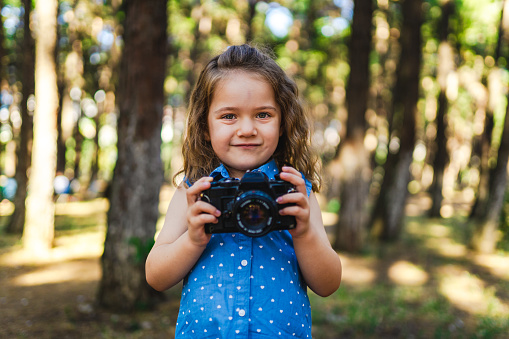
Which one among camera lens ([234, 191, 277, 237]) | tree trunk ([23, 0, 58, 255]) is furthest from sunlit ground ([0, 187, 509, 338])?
camera lens ([234, 191, 277, 237])

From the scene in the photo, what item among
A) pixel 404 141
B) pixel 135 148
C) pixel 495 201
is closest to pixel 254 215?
pixel 135 148

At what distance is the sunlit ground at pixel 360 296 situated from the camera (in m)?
5.05

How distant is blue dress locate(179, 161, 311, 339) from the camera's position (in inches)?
65.6

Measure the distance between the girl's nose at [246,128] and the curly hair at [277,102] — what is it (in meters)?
0.23

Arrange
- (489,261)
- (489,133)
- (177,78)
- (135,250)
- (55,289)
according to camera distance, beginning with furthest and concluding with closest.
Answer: (177,78) → (489,133) → (489,261) → (55,289) → (135,250)

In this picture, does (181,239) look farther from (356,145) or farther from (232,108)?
(356,145)

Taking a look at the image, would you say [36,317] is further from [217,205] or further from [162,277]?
[217,205]

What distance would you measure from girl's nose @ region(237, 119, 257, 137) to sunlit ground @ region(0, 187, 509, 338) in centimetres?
374

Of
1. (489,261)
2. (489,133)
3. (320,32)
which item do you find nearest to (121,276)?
(489,261)

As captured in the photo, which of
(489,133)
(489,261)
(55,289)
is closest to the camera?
(55,289)

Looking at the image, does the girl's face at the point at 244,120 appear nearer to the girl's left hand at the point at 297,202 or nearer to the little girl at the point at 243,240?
the little girl at the point at 243,240

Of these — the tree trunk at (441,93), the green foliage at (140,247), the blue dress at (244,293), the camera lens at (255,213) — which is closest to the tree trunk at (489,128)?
the tree trunk at (441,93)

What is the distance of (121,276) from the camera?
5172 millimetres

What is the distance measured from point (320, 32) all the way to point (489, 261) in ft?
46.9
